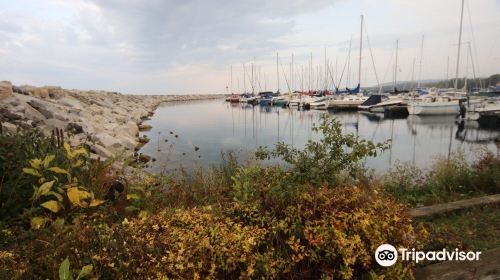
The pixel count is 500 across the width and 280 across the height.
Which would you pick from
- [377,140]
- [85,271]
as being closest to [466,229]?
[85,271]

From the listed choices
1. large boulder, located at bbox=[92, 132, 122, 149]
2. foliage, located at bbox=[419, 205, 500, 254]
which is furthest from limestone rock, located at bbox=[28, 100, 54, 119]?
foliage, located at bbox=[419, 205, 500, 254]

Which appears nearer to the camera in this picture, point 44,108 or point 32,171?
point 32,171

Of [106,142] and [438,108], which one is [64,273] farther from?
[438,108]

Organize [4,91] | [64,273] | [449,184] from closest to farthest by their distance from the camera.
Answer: [64,273], [449,184], [4,91]

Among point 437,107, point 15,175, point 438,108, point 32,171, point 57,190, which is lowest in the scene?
point 438,108

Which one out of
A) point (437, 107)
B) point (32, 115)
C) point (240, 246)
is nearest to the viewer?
point (240, 246)

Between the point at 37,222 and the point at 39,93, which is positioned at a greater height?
the point at 39,93

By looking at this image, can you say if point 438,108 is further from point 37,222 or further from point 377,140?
point 37,222

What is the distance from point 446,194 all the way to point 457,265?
442 centimetres

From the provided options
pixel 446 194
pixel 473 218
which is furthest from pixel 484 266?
pixel 446 194

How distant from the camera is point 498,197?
5629 millimetres

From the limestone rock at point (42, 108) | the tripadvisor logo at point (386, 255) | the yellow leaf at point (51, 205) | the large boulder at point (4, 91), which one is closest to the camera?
the tripadvisor logo at point (386, 255)

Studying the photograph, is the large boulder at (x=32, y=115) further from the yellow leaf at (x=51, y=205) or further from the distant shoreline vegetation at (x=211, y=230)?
the yellow leaf at (x=51, y=205)

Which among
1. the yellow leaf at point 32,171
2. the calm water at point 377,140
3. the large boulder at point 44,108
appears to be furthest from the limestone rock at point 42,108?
the yellow leaf at point 32,171
